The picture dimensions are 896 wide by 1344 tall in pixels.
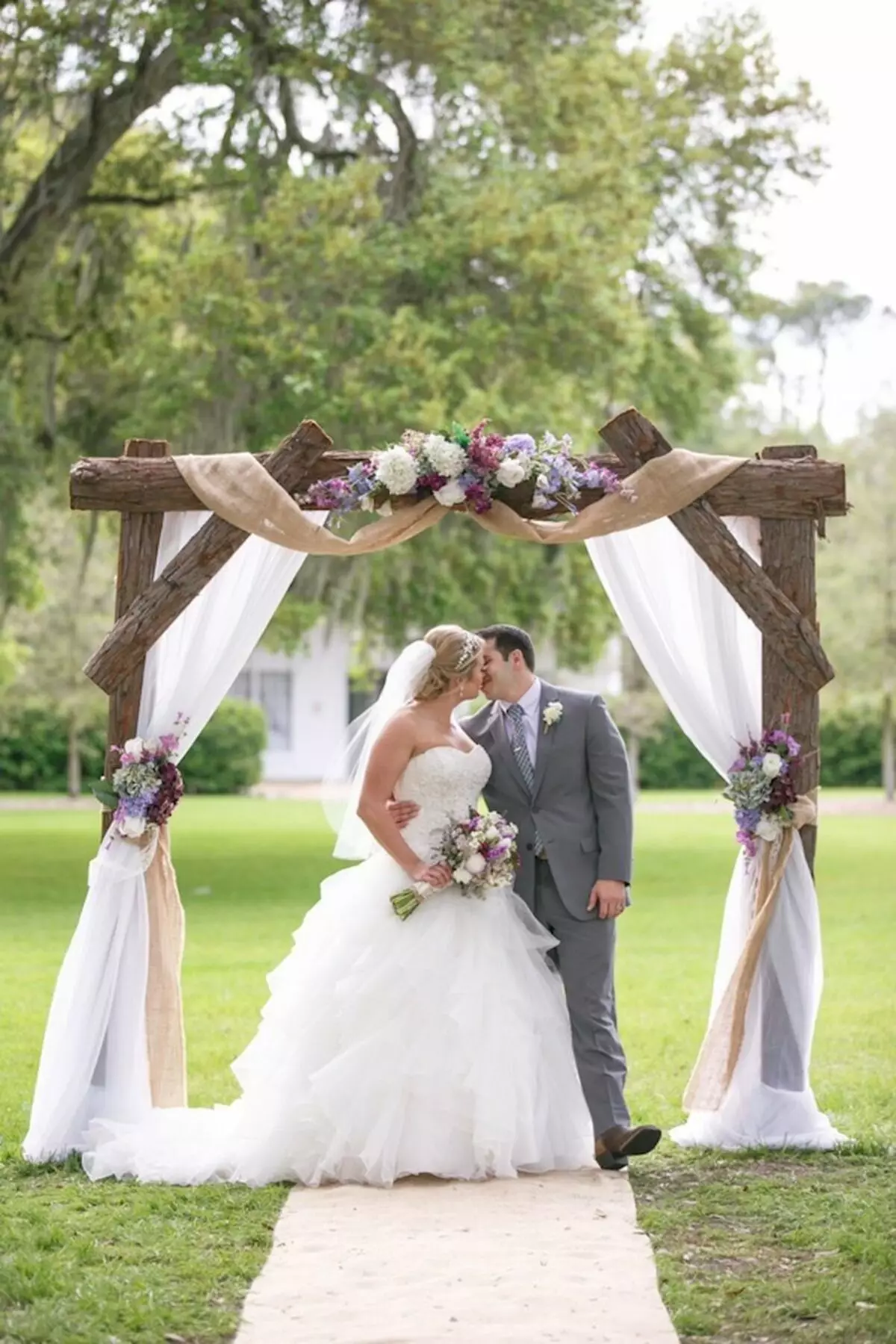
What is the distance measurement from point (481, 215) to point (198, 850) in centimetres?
771

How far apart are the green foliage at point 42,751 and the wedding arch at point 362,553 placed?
2384 cm

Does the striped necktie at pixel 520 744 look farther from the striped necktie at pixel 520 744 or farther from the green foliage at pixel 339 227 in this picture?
the green foliage at pixel 339 227

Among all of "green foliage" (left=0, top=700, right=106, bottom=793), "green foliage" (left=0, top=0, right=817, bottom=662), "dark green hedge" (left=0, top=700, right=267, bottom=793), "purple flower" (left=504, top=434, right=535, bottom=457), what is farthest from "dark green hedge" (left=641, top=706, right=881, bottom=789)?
"purple flower" (left=504, top=434, right=535, bottom=457)

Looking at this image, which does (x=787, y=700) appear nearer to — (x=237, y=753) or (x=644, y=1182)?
(x=644, y=1182)

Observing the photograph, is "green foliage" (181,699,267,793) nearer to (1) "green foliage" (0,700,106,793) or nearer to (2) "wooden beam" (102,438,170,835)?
(1) "green foliage" (0,700,106,793)

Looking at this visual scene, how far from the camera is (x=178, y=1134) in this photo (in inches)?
284

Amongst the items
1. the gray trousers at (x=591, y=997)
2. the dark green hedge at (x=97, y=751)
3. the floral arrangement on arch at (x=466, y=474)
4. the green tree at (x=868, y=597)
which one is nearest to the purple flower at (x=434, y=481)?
the floral arrangement on arch at (x=466, y=474)

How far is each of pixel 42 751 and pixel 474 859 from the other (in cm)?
2644

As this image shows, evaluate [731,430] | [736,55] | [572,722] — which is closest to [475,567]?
[736,55]

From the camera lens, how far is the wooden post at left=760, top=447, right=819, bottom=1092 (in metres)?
7.48

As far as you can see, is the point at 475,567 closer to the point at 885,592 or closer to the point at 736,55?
the point at 736,55

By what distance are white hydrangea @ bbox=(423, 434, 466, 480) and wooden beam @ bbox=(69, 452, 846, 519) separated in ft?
0.96

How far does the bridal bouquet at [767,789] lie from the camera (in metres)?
7.54

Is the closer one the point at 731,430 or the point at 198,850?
the point at 198,850
